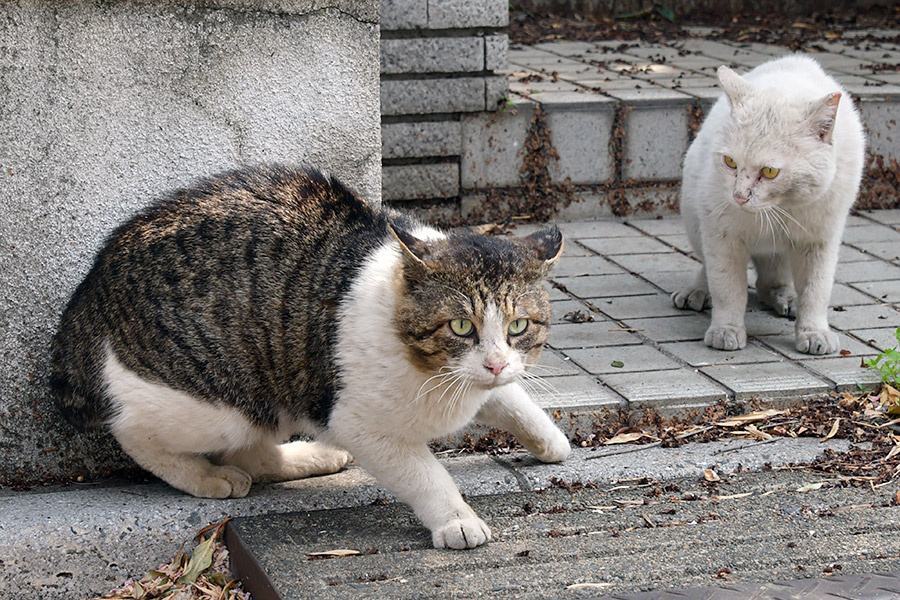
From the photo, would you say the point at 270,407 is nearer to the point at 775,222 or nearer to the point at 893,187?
the point at 775,222

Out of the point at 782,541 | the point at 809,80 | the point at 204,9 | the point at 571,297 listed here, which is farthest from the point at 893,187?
the point at 204,9

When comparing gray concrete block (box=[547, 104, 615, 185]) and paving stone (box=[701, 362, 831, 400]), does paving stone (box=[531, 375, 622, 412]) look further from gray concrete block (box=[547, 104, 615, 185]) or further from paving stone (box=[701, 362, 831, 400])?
gray concrete block (box=[547, 104, 615, 185])

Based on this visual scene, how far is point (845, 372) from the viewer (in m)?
4.12

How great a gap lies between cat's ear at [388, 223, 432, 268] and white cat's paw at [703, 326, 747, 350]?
193 centimetres

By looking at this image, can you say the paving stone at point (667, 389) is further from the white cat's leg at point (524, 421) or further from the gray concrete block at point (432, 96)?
the gray concrete block at point (432, 96)

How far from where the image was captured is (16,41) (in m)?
3.21

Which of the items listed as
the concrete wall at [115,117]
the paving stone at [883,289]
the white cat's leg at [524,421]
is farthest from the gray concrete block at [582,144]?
the white cat's leg at [524,421]

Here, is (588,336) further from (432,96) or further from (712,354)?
Result: (432,96)

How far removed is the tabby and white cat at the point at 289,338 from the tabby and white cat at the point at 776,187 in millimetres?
1320

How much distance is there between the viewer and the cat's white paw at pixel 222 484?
3.27m

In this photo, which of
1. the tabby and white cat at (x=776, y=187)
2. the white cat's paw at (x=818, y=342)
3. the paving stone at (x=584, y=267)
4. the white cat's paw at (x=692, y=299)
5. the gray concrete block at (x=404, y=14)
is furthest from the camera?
the gray concrete block at (x=404, y=14)

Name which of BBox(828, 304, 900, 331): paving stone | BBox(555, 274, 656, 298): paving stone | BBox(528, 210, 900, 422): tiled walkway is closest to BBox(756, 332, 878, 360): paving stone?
BBox(528, 210, 900, 422): tiled walkway

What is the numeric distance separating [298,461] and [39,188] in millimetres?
Result: 1186

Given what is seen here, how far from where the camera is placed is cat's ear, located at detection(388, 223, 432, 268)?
2.80m
